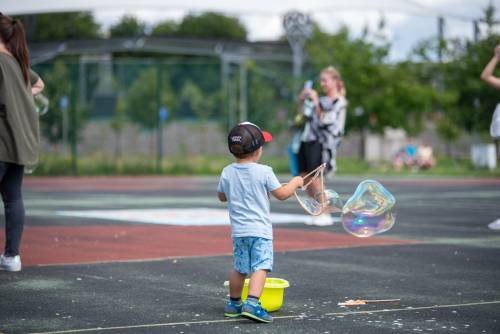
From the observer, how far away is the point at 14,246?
780cm

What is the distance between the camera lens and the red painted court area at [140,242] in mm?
9008

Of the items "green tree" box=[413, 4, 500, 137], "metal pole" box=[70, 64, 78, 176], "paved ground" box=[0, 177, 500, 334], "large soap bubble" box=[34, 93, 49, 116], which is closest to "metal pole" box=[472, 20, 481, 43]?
"green tree" box=[413, 4, 500, 137]

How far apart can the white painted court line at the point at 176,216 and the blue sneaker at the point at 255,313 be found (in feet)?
21.0

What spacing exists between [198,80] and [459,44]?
10.8 meters

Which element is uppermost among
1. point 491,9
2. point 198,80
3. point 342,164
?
point 491,9

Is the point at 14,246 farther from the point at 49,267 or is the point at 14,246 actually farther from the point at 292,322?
the point at 292,322

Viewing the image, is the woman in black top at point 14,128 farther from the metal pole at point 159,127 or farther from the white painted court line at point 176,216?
the metal pole at point 159,127

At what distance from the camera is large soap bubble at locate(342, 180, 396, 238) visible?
6.67 meters

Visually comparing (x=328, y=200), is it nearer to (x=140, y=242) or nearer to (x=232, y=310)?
(x=232, y=310)

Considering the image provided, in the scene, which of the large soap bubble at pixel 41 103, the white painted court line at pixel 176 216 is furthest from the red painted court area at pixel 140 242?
the large soap bubble at pixel 41 103

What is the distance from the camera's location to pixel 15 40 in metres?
7.80

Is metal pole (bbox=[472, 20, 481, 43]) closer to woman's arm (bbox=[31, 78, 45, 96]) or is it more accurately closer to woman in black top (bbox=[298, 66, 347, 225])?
woman in black top (bbox=[298, 66, 347, 225])

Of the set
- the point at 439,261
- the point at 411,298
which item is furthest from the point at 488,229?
the point at 411,298

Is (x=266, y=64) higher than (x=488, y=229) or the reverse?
higher
